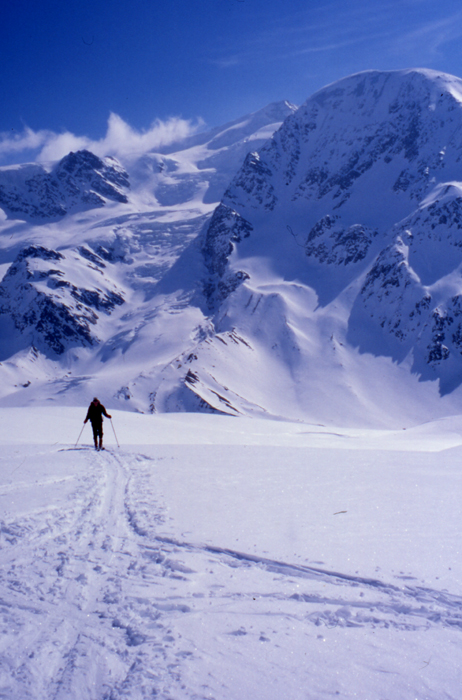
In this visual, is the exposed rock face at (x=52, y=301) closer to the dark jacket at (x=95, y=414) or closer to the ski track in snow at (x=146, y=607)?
the dark jacket at (x=95, y=414)

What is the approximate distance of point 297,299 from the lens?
143m

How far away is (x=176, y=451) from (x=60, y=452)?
3508 millimetres

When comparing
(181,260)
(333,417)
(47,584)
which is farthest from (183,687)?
(181,260)

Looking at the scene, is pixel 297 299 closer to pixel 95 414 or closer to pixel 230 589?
pixel 95 414

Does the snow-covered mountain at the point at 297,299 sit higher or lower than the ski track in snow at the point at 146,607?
higher

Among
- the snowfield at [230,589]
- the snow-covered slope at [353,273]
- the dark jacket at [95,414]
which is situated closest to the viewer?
the snowfield at [230,589]

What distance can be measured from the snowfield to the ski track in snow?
0.02 metres

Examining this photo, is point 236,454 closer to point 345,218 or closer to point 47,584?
point 47,584

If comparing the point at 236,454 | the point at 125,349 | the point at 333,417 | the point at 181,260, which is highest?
the point at 181,260

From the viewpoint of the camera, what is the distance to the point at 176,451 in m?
14.3

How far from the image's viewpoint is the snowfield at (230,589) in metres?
3.66

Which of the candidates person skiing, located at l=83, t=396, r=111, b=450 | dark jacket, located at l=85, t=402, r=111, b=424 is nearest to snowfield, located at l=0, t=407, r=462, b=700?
person skiing, located at l=83, t=396, r=111, b=450

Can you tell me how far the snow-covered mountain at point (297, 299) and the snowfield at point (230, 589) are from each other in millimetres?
75562

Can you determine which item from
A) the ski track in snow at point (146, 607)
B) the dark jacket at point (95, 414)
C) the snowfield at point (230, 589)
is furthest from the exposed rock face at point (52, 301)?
the ski track in snow at point (146, 607)
